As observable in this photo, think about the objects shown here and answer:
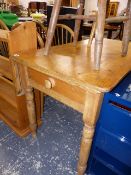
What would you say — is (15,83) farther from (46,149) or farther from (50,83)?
(46,149)

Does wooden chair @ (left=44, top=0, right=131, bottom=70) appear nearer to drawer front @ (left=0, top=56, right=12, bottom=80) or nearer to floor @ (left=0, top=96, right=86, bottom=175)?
drawer front @ (left=0, top=56, right=12, bottom=80)

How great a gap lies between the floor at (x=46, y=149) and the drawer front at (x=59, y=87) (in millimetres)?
580

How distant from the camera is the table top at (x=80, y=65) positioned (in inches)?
23.7

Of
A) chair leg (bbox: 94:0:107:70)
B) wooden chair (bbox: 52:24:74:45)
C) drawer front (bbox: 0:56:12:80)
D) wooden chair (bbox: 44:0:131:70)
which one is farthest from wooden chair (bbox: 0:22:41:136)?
wooden chair (bbox: 52:24:74:45)

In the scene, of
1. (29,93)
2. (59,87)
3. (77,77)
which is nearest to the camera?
(77,77)

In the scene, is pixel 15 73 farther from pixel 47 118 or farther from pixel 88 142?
pixel 47 118

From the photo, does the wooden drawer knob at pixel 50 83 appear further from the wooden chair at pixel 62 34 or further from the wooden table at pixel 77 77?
the wooden chair at pixel 62 34

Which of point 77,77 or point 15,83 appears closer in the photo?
point 77,77

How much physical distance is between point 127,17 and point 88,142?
0.64 metres

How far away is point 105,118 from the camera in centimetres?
71

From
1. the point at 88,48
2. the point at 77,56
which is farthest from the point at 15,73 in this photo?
the point at 88,48

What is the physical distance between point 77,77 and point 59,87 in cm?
13

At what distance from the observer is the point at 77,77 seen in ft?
2.02

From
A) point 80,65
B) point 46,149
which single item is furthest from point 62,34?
point 46,149
